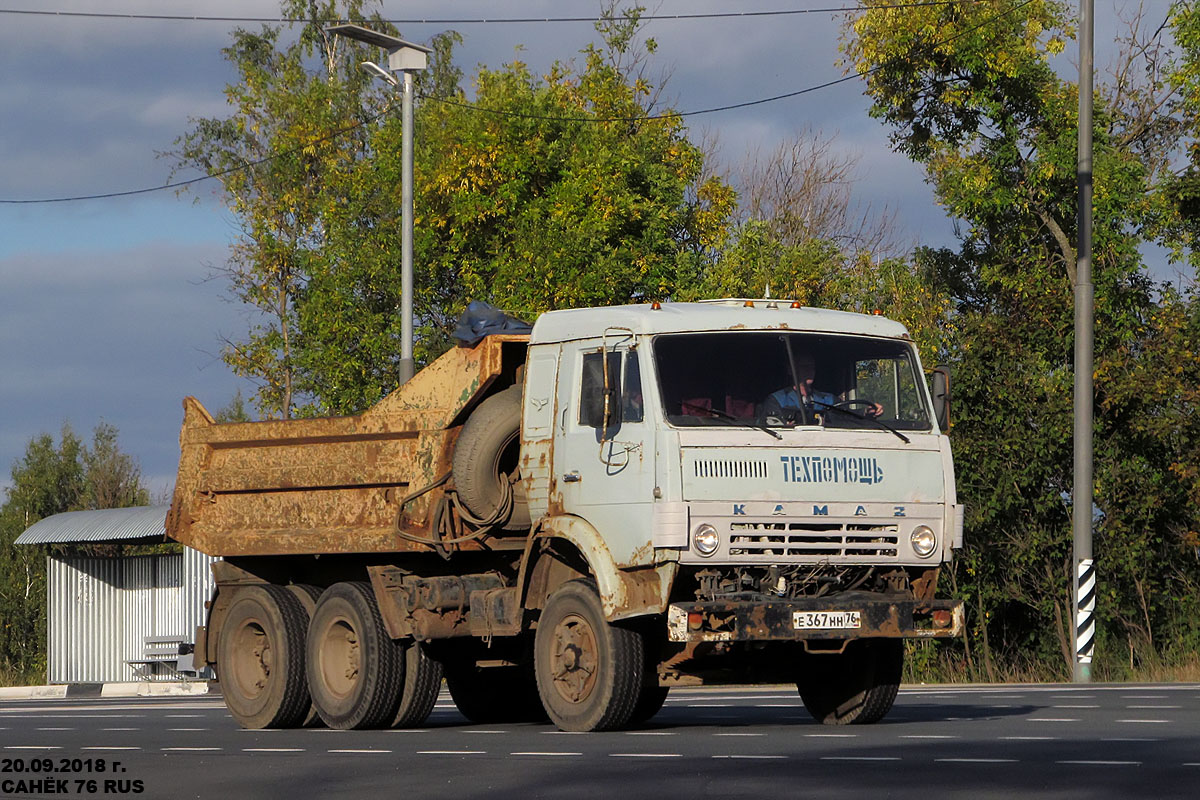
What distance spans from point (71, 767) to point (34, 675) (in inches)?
1269

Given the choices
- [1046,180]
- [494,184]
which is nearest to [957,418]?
[1046,180]

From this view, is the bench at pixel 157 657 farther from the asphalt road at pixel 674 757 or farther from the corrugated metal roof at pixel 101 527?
the asphalt road at pixel 674 757

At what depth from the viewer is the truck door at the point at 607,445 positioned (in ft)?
46.2

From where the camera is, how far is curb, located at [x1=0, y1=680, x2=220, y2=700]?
3058 centimetres

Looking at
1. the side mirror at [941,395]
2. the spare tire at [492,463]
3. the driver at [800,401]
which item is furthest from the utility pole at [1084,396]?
the spare tire at [492,463]

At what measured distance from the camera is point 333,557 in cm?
1730

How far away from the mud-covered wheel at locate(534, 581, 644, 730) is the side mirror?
271 cm

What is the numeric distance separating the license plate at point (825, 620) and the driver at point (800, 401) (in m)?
1.36

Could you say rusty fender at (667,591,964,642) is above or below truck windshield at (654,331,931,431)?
below

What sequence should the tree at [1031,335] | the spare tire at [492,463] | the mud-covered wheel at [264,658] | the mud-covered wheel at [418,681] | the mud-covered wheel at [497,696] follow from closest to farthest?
the spare tire at [492,463]
the mud-covered wheel at [418,681]
the mud-covered wheel at [264,658]
the mud-covered wheel at [497,696]
the tree at [1031,335]

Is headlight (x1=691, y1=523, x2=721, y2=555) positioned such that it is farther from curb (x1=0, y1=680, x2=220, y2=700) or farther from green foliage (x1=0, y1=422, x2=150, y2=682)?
green foliage (x1=0, y1=422, x2=150, y2=682)

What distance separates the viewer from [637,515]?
14.0 meters

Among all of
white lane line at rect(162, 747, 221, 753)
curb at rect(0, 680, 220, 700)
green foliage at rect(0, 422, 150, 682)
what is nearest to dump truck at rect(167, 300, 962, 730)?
white lane line at rect(162, 747, 221, 753)

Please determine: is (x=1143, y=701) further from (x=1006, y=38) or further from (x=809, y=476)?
(x=1006, y=38)
